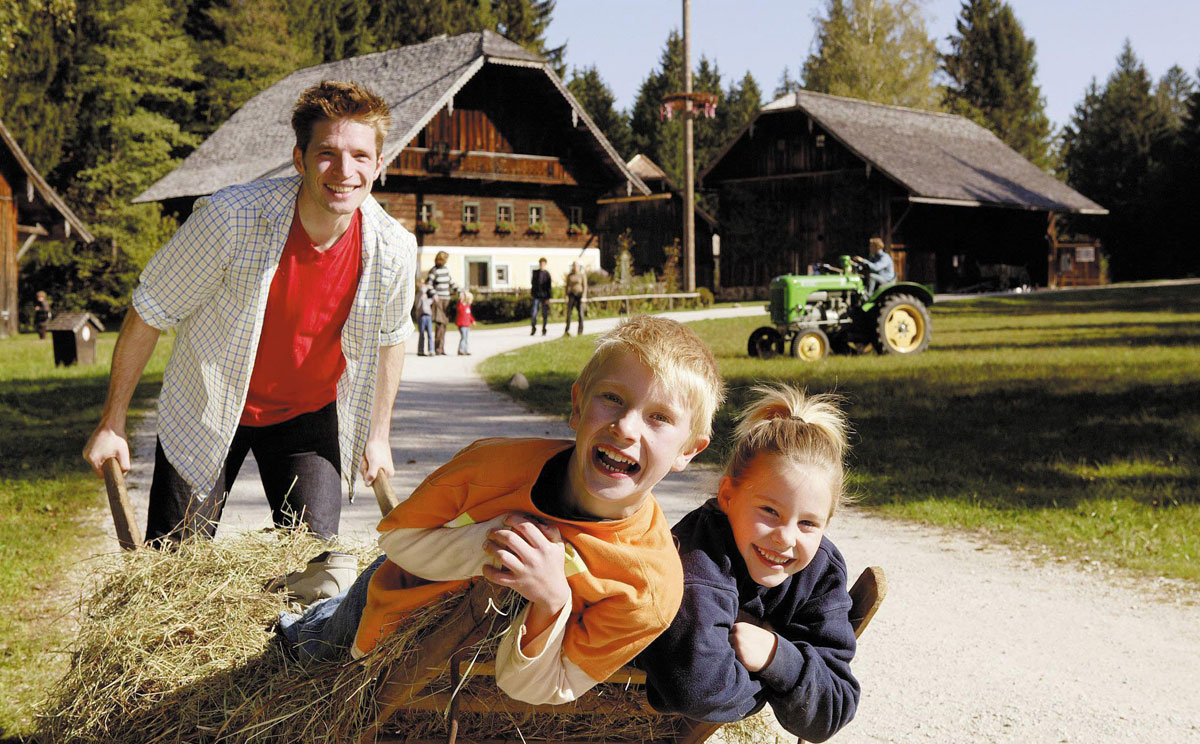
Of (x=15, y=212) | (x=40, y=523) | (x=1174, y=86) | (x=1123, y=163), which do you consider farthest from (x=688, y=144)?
(x=1174, y=86)

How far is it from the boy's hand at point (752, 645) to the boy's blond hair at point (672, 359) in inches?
16.4

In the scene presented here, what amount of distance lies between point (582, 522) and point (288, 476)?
80.0 inches

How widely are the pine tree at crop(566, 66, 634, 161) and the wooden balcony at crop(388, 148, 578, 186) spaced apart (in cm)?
3124

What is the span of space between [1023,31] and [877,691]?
80.5 meters

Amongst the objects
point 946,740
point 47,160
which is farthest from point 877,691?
point 47,160

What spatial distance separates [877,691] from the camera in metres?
4.39

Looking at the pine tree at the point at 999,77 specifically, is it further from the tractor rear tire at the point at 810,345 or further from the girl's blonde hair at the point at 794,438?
the girl's blonde hair at the point at 794,438

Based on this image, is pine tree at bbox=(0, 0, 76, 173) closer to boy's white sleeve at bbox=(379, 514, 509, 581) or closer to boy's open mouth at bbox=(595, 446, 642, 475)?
boy's white sleeve at bbox=(379, 514, 509, 581)

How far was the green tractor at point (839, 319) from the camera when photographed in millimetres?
16906

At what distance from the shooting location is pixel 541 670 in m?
2.20

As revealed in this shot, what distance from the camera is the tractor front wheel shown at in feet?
55.5

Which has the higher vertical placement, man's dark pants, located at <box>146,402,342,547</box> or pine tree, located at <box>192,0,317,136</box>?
pine tree, located at <box>192,0,317,136</box>

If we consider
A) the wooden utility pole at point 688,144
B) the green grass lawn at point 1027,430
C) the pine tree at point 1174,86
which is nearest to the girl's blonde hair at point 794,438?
the green grass lawn at point 1027,430

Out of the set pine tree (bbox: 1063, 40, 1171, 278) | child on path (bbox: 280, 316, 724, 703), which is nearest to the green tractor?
child on path (bbox: 280, 316, 724, 703)
